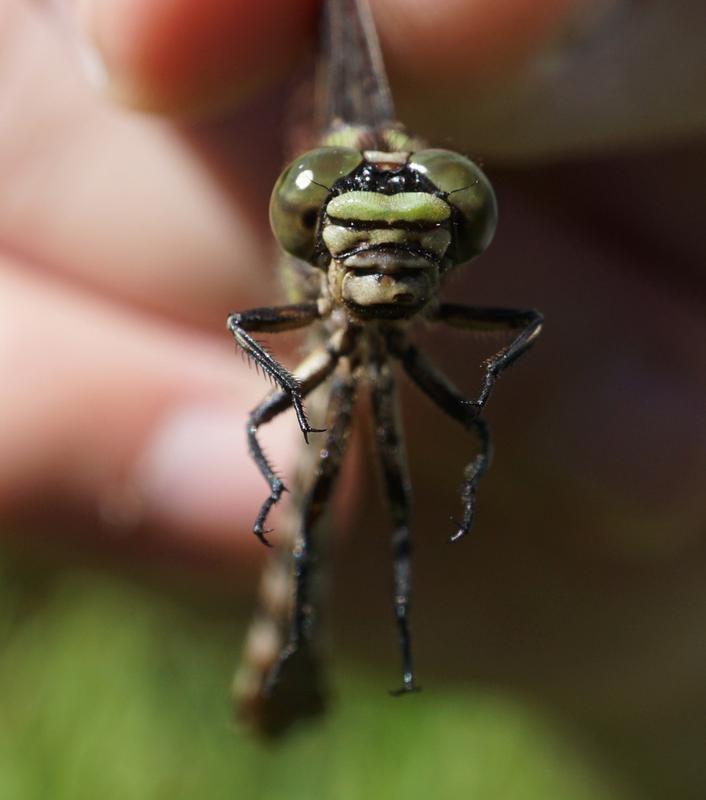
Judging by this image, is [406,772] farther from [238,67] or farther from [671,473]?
[238,67]

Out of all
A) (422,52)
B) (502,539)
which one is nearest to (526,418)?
(502,539)

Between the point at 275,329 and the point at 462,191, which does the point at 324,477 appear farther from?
the point at 462,191

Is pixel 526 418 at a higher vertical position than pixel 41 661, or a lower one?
higher

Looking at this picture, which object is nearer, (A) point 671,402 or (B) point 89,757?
(A) point 671,402

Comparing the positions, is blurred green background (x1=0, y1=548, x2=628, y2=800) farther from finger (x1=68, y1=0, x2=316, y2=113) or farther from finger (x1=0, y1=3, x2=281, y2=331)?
finger (x1=68, y1=0, x2=316, y2=113)

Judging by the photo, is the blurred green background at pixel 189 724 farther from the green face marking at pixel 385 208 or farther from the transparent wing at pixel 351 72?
the green face marking at pixel 385 208

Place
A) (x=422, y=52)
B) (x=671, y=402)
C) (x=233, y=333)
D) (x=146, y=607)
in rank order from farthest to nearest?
(x=146, y=607)
(x=671, y=402)
(x=422, y=52)
(x=233, y=333)
